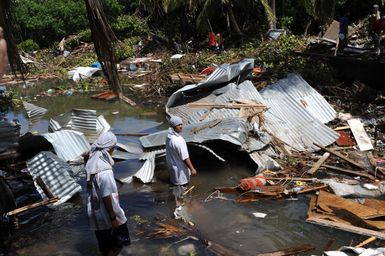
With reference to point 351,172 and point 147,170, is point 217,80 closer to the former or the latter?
point 147,170

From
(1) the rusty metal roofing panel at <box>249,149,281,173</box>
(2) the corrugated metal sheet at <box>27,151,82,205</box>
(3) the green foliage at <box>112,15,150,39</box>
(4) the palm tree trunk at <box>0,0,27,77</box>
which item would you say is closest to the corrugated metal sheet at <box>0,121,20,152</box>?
(2) the corrugated metal sheet at <box>27,151,82,205</box>

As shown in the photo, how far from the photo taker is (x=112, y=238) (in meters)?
5.29

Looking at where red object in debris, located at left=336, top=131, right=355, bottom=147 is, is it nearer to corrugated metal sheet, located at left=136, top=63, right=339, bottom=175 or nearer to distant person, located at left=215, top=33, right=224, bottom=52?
corrugated metal sheet, located at left=136, top=63, right=339, bottom=175

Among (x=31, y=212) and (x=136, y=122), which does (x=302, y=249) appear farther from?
(x=136, y=122)

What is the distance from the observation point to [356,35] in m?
16.8

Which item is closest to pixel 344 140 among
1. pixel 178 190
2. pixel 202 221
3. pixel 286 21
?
pixel 178 190

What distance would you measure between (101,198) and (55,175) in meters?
3.05

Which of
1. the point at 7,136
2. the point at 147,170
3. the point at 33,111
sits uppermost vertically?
the point at 7,136

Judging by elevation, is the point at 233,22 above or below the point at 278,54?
above

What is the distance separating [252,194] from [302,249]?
69.2 inches

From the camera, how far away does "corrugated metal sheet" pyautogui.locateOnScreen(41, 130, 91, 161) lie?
8.66 m

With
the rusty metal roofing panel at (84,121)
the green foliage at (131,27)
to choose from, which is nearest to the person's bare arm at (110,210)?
the rusty metal roofing panel at (84,121)

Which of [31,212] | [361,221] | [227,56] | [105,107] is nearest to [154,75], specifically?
[105,107]

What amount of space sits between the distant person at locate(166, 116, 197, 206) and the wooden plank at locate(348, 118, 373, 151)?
3.76 meters
